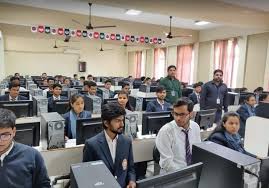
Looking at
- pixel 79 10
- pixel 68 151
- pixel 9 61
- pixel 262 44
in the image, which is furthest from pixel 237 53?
pixel 9 61

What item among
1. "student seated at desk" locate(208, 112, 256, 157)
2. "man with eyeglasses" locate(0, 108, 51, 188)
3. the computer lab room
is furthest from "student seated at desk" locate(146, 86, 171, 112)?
"man with eyeglasses" locate(0, 108, 51, 188)

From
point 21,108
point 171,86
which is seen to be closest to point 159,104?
point 171,86

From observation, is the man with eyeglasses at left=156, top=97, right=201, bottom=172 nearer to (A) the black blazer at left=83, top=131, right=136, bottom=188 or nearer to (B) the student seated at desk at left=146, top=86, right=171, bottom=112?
(A) the black blazer at left=83, top=131, right=136, bottom=188

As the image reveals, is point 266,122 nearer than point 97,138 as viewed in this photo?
No

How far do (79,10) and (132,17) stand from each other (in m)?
1.81

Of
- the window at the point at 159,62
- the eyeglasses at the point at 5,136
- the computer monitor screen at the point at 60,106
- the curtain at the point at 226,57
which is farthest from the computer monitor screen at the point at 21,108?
the window at the point at 159,62

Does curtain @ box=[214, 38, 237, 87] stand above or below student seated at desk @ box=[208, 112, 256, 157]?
above

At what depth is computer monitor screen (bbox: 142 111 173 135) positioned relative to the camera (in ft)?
9.55

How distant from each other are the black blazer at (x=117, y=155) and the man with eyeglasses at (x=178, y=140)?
32 cm

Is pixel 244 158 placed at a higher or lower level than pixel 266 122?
higher

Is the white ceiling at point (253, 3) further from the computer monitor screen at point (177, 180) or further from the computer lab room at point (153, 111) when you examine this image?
the computer monitor screen at point (177, 180)

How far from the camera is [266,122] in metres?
3.51

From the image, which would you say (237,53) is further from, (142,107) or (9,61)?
(9,61)

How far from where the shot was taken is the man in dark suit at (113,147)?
1.94 m
